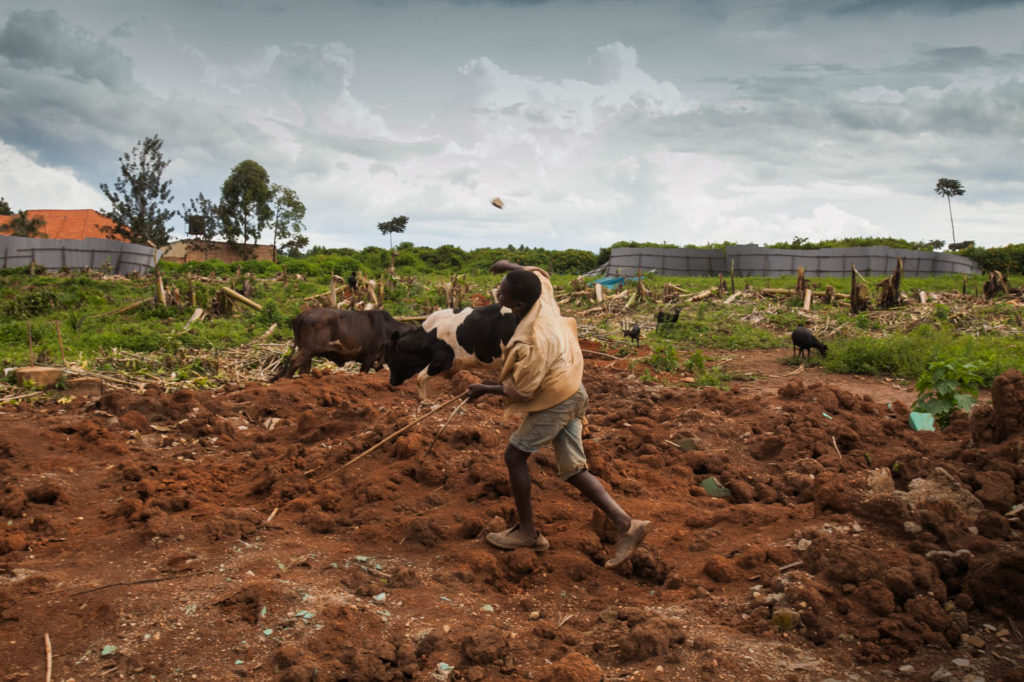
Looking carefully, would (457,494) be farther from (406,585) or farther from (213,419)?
(213,419)

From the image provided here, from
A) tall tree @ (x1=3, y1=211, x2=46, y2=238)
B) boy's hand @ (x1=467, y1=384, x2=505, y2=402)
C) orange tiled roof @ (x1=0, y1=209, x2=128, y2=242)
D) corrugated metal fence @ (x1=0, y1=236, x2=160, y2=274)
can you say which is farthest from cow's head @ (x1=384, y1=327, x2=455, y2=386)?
orange tiled roof @ (x1=0, y1=209, x2=128, y2=242)

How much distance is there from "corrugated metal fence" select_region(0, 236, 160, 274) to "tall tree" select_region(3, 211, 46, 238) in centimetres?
1160

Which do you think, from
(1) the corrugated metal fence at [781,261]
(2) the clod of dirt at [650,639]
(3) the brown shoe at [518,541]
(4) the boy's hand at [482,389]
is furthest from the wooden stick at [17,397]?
(1) the corrugated metal fence at [781,261]

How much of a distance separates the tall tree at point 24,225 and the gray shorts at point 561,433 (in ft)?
134

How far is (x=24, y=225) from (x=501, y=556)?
136ft

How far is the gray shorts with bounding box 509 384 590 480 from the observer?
3916mm

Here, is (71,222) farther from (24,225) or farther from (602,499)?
(602,499)

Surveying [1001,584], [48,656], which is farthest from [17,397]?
[1001,584]

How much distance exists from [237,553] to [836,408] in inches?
223

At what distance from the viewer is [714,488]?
17.3 ft

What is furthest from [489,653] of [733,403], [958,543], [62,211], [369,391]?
[62,211]

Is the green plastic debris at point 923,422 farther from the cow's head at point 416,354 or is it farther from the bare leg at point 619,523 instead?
the cow's head at point 416,354

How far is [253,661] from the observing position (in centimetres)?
300

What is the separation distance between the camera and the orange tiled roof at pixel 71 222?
130ft
